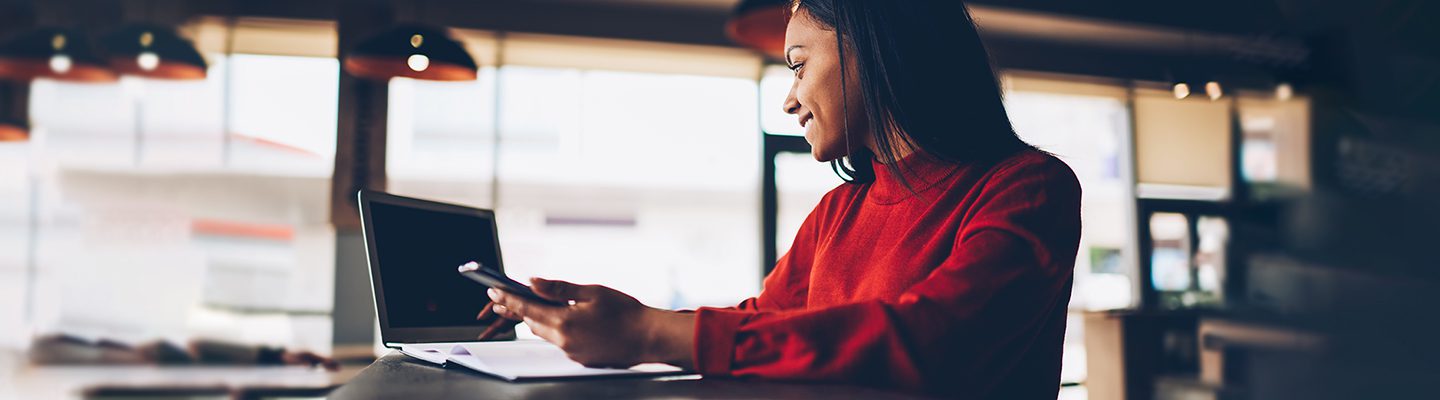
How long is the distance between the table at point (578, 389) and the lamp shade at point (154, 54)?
362cm

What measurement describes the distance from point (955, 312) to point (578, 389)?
1.09 feet

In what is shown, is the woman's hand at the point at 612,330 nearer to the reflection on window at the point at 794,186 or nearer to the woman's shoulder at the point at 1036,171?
the woman's shoulder at the point at 1036,171

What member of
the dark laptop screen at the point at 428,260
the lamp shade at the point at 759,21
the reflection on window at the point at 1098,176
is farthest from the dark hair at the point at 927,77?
the reflection on window at the point at 1098,176

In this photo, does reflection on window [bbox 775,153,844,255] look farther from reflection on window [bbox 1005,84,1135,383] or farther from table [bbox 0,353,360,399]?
table [bbox 0,353,360,399]

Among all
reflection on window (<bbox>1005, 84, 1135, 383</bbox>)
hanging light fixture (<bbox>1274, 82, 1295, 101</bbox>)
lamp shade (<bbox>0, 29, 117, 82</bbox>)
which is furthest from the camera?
reflection on window (<bbox>1005, 84, 1135, 383</bbox>)

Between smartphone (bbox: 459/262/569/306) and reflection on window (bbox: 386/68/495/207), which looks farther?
reflection on window (bbox: 386/68/495/207)

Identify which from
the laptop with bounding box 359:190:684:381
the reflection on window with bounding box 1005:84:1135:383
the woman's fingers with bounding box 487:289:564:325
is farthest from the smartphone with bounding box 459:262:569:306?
the reflection on window with bounding box 1005:84:1135:383

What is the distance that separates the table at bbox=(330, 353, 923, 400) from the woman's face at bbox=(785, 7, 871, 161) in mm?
345

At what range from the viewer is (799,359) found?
828mm

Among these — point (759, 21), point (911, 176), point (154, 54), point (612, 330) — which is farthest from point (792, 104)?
point (154, 54)

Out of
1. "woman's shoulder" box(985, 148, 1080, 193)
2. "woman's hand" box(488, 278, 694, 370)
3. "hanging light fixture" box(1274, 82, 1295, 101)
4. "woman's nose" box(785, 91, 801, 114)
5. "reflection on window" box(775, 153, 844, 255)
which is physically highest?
"hanging light fixture" box(1274, 82, 1295, 101)

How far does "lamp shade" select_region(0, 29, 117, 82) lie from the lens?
369 centimetres

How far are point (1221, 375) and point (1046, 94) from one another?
7.68ft

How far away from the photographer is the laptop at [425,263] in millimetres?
1139
